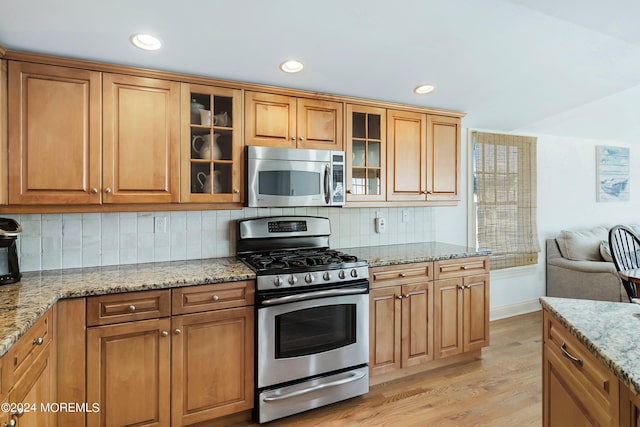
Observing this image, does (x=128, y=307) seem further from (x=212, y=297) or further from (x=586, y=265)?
(x=586, y=265)

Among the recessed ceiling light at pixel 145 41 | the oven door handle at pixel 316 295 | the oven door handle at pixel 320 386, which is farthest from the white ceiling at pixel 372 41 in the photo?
the oven door handle at pixel 320 386

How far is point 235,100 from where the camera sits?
2414 mm

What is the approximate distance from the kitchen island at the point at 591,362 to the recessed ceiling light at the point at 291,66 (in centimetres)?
196

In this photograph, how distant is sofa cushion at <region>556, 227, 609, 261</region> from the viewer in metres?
4.17

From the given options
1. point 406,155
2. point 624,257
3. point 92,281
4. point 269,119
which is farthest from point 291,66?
point 624,257

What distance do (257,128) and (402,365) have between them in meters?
2.05

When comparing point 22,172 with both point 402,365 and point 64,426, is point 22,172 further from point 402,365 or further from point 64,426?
point 402,365

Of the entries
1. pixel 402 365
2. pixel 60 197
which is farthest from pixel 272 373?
pixel 60 197

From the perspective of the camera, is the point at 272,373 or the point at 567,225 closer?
the point at 272,373

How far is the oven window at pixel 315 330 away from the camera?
7.17 ft

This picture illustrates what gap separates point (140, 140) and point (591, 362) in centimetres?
243

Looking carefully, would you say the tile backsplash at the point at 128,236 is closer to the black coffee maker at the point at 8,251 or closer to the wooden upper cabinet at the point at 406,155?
the black coffee maker at the point at 8,251

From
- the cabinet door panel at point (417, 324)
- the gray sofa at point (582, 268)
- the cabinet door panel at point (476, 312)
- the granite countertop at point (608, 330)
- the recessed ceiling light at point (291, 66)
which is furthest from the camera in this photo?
the gray sofa at point (582, 268)

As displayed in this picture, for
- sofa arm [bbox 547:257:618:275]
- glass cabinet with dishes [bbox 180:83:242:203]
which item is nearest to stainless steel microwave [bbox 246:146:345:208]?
glass cabinet with dishes [bbox 180:83:242:203]
